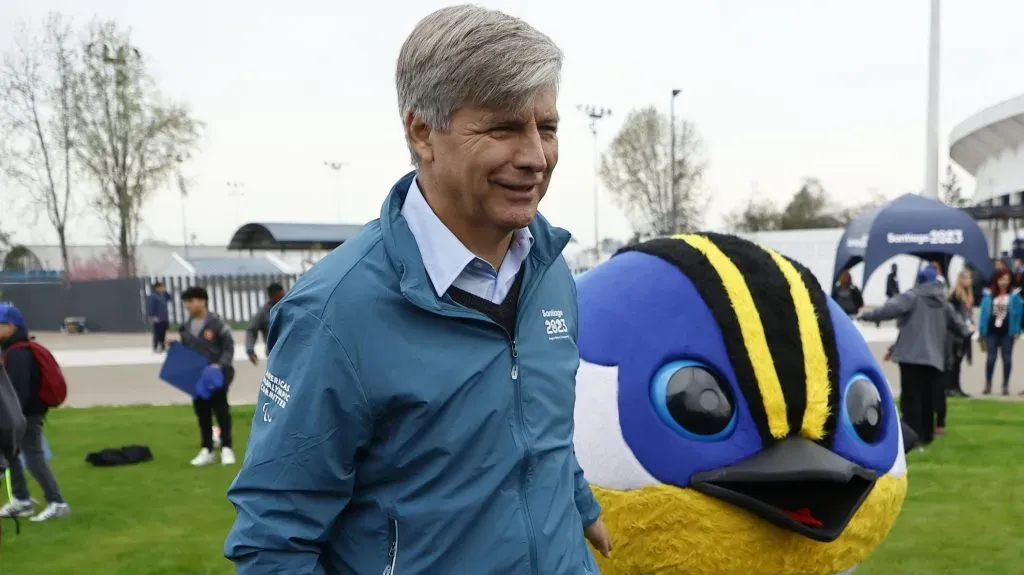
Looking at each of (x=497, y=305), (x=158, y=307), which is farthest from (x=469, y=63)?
(x=158, y=307)

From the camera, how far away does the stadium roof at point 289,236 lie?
25750 millimetres

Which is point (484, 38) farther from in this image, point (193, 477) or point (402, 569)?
point (193, 477)

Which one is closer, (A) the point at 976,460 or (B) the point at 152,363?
(A) the point at 976,460

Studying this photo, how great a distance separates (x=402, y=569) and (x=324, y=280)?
531mm

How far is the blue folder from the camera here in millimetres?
7539

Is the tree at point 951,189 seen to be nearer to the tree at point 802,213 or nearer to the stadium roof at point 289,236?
the tree at point 802,213

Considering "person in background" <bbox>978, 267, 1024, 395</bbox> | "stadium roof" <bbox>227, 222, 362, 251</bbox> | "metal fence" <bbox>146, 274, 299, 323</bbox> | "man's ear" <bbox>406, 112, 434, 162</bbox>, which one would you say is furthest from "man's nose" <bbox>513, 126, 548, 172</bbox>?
"metal fence" <bbox>146, 274, 299, 323</bbox>

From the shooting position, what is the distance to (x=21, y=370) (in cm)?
595

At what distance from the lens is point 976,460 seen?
7.20 meters

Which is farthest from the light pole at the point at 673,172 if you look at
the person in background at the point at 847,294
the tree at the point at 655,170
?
the person in background at the point at 847,294

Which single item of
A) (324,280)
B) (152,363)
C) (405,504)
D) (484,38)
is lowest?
(152,363)

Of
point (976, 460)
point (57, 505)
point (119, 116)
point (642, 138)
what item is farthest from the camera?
point (642, 138)

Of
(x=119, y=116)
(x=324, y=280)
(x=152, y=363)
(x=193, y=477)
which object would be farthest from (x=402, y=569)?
(x=119, y=116)

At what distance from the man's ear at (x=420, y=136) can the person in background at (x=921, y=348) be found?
679cm
